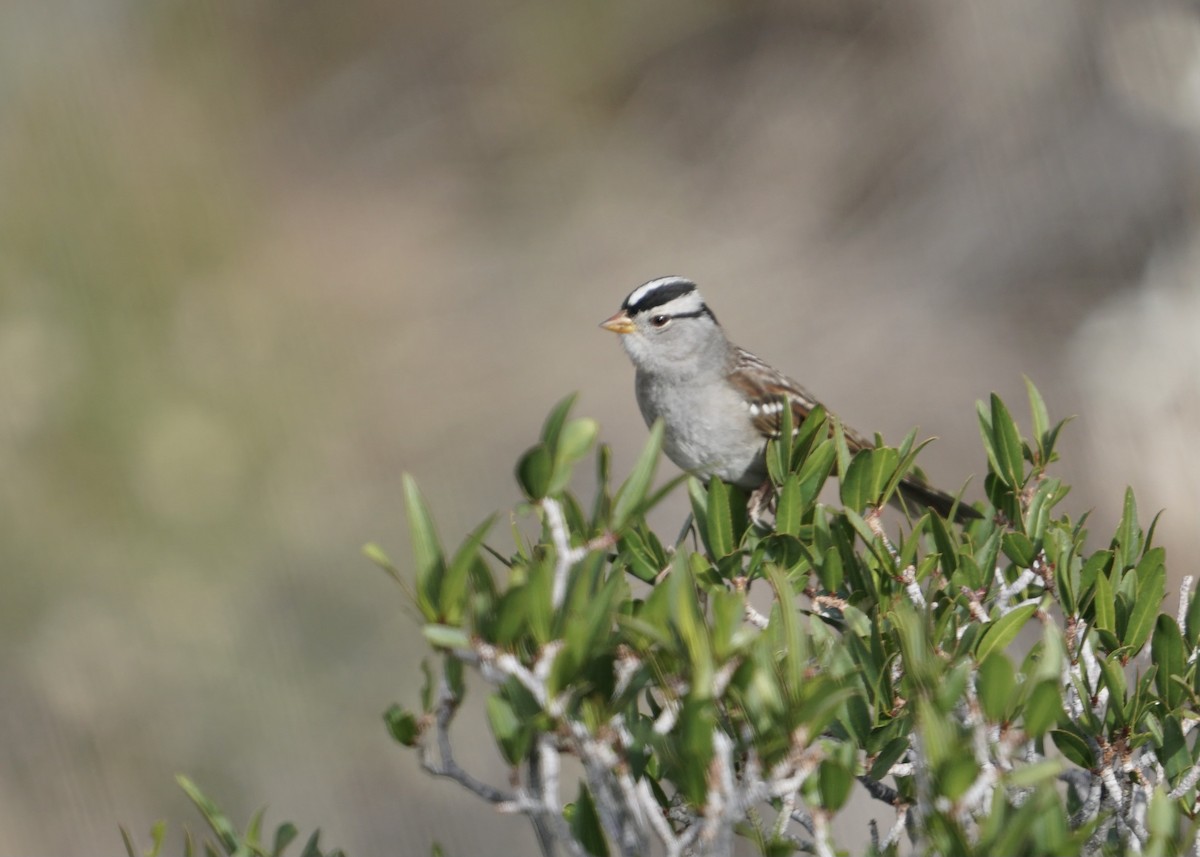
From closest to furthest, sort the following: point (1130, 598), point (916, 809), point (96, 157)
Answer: point (916, 809), point (1130, 598), point (96, 157)

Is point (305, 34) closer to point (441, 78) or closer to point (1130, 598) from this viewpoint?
point (441, 78)

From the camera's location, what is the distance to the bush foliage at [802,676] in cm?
100

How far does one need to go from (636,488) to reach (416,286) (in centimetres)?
519

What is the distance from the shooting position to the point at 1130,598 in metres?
1.44

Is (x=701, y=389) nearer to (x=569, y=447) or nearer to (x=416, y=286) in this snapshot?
(x=569, y=447)

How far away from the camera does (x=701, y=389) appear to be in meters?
2.67

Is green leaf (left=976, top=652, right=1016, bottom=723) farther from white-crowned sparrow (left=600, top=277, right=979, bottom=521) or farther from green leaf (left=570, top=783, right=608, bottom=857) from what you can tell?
white-crowned sparrow (left=600, top=277, right=979, bottom=521)

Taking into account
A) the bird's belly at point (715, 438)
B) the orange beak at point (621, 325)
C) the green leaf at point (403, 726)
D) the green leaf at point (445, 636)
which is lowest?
the green leaf at point (403, 726)

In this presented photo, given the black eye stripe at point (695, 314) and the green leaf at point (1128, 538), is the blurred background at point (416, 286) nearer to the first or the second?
the black eye stripe at point (695, 314)

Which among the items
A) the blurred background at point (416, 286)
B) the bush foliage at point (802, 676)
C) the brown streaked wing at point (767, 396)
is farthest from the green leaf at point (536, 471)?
the blurred background at point (416, 286)

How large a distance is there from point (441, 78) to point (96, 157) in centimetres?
186

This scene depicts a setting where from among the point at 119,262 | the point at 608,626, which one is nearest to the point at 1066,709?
the point at 608,626

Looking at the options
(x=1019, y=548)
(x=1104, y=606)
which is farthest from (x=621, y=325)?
(x=1104, y=606)

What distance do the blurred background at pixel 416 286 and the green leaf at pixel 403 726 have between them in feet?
9.34
